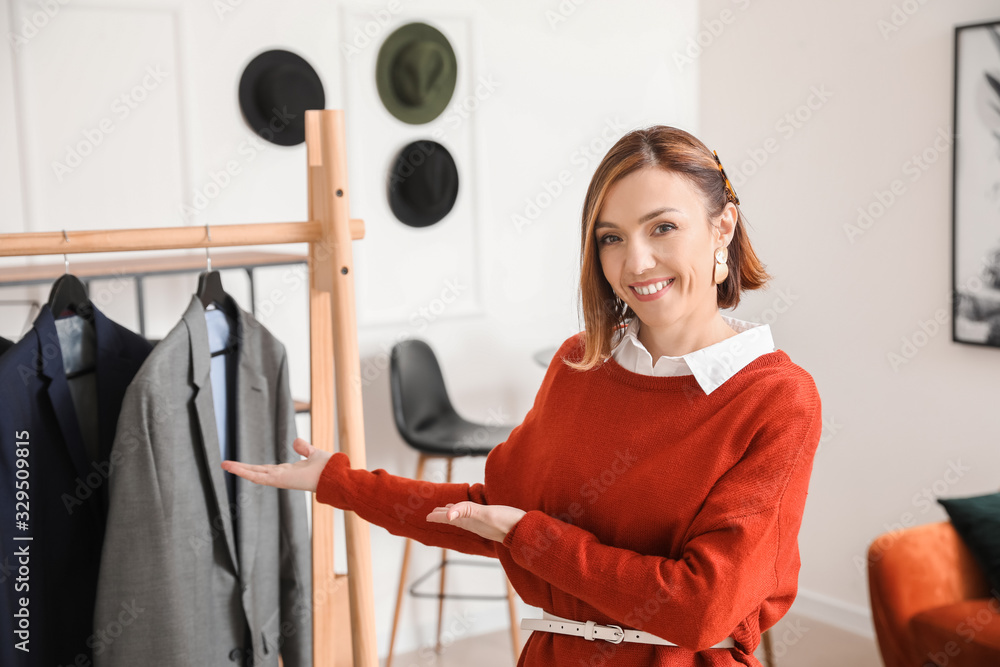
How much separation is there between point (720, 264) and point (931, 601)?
1.66 meters

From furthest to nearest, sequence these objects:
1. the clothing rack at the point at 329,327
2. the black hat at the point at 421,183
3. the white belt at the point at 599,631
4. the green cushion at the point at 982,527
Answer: the black hat at the point at 421,183, the green cushion at the point at 982,527, the clothing rack at the point at 329,327, the white belt at the point at 599,631

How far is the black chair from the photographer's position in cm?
313

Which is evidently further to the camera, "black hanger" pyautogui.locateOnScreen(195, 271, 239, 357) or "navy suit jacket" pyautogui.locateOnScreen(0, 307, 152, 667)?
"black hanger" pyautogui.locateOnScreen(195, 271, 239, 357)

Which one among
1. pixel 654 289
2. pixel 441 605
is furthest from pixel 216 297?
pixel 441 605

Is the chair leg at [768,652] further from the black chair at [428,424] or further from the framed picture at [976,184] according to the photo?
the framed picture at [976,184]

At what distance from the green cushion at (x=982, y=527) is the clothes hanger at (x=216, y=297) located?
2.06 m

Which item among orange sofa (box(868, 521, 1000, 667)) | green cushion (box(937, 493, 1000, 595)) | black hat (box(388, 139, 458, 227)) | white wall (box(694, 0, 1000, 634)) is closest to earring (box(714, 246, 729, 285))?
orange sofa (box(868, 521, 1000, 667))

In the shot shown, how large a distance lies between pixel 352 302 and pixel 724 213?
68 cm

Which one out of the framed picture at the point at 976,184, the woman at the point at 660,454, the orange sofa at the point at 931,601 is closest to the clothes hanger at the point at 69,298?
the woman at the point at 660,454

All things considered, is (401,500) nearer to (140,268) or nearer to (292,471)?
(292,471)

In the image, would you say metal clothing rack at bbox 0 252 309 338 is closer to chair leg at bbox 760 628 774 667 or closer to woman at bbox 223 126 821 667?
woman at bbox 223 126 821 667

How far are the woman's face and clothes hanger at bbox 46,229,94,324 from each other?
3.24ft

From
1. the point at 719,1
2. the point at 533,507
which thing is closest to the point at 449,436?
the point at 533,507

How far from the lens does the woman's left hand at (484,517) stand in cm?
133
